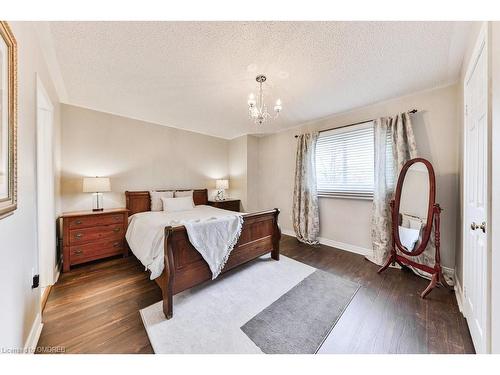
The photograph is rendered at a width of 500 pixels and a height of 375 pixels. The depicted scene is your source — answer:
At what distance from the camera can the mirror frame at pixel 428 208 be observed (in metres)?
2.13

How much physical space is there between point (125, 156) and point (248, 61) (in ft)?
9.57

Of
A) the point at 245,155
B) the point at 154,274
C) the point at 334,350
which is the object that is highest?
the point at 245,155

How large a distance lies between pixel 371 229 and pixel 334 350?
84.5 inches

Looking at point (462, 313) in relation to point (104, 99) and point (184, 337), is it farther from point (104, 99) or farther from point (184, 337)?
point (104, 99)

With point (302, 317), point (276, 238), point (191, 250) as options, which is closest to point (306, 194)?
point (276, 238)

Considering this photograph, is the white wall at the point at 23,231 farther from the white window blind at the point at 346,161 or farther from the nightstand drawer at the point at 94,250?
the white window blind at the point at 346,161

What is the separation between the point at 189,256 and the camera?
1876mm

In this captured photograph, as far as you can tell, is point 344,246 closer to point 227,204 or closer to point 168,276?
point 227,204

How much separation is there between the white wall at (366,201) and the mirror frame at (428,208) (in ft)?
1.17

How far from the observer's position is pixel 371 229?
115 inches

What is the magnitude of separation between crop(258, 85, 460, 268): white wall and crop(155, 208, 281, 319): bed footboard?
1652 mm

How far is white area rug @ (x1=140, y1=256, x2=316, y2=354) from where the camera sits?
136cm

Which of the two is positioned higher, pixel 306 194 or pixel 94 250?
pixel 306 194

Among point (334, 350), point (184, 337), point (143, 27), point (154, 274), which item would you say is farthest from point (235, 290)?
point (143, 27)
